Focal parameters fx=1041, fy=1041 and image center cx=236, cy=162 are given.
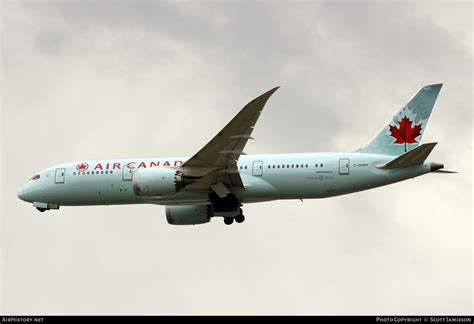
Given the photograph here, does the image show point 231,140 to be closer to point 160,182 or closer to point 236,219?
point 160,182

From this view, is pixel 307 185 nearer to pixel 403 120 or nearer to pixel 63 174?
pixel 403 120

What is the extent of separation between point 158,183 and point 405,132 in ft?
35.6

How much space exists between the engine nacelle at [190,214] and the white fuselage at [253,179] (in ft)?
8.58

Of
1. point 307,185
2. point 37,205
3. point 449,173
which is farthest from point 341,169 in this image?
point 37,205

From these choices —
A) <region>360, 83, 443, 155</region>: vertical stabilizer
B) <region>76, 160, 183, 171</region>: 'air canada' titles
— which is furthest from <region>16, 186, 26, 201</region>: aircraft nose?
<region>360, 83, 443, 155</region>: vertical stabilizer

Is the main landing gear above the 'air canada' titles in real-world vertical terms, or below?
below

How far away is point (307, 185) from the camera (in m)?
43.8

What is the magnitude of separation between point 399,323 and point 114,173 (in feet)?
61.4

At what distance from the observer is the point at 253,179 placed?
44875 mm

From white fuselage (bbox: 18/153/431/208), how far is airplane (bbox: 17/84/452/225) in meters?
0.04

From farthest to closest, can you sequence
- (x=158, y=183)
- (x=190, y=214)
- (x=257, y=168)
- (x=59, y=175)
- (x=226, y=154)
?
(x=190, y=214), (x=59, y=175), (x=257, y=168), (x=158, y=183), (x=226, y=154)

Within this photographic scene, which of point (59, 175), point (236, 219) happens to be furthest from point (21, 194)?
point (236, 219)

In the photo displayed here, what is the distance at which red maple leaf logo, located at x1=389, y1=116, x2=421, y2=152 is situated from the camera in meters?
44.7

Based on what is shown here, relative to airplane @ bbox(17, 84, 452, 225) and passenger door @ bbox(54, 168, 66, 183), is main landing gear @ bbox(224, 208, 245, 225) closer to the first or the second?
airplane @ bbox(17, 84, 452, 225)
